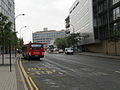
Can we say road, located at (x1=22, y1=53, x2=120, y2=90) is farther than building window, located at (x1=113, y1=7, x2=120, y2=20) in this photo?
No

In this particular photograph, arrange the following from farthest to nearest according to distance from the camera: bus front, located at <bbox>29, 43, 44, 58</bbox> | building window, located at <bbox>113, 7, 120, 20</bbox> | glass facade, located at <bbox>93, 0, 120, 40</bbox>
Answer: glass facade, located at <bbox>93, 0, 120, 40</bbox>, building window, located at <bbox>113, 7, 120, 20</bbox>, bus front, located at <bbox>29, 43, 44, 58</bbox>

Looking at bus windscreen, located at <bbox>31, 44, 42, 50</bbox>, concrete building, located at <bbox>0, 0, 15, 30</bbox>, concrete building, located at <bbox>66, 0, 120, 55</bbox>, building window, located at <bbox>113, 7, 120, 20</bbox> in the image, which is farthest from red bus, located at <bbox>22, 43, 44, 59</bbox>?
concrete building, located at <bbox>0, 0, 15, 30</bbox>

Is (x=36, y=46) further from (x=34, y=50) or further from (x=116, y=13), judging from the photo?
(x=116, y=13)

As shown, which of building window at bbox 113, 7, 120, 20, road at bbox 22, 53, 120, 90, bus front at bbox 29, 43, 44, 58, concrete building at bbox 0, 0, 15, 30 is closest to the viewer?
road at bbox 22, 53, 120, 90

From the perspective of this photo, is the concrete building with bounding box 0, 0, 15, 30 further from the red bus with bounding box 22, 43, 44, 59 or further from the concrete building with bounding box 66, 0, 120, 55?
the red bus with bounding box 22, 43, 44, 59

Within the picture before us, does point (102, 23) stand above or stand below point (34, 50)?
above

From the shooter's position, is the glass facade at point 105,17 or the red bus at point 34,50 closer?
the red bus at point 34,50

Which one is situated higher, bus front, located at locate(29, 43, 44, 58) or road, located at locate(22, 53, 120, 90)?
bus front, located at locate(29, 43, 44, 58)

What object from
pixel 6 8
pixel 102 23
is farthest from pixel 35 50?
pixel 6 8

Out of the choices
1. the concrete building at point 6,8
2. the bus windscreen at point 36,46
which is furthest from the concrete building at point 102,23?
the concrete building at point 6,8

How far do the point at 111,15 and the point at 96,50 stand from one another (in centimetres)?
1875

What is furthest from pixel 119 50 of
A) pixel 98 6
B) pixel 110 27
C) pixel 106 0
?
pixel 98 6

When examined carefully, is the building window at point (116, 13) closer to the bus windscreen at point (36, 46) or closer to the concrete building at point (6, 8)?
the bus windscreen at point (36, 46)

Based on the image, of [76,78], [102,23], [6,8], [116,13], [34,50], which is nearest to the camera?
[76,78]
